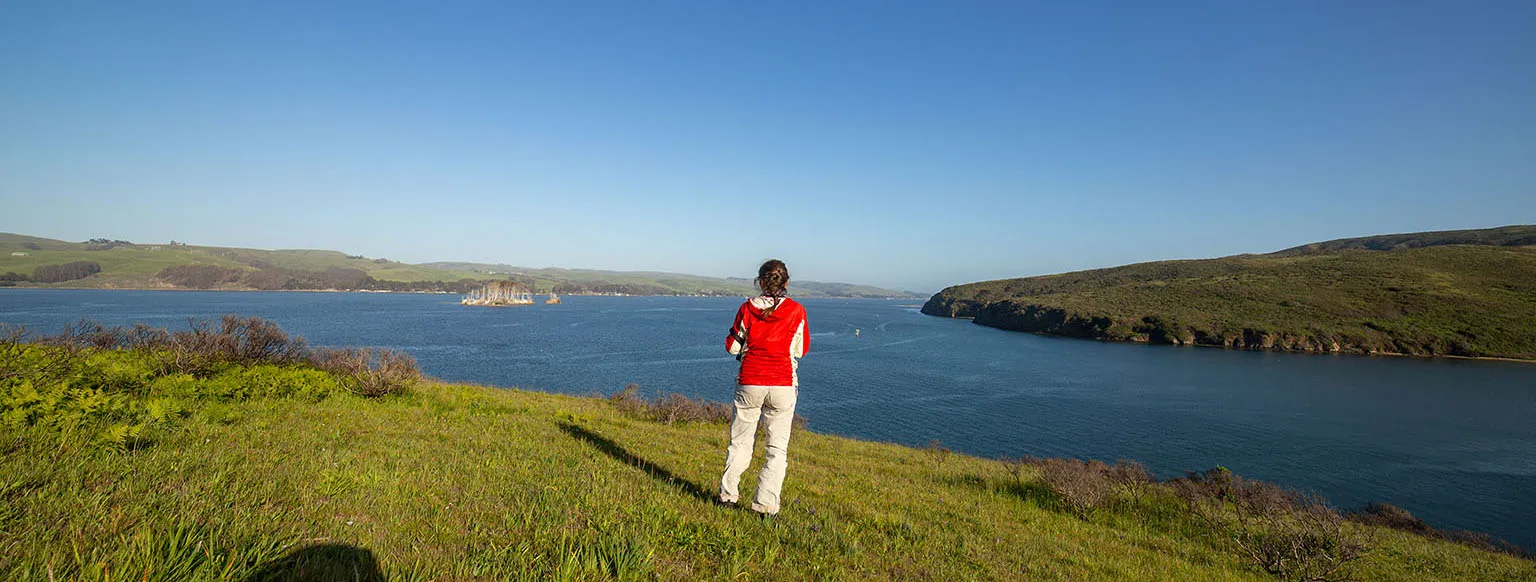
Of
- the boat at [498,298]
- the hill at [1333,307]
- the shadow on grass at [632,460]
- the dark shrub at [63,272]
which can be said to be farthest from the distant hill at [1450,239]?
the dark shrub at [63,272]

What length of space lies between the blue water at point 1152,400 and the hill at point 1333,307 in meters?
9.55

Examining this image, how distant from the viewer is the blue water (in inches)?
1121

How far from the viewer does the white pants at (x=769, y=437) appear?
586 cm

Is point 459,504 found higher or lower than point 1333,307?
lower

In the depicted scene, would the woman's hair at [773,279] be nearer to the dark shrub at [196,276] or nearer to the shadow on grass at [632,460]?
the shadow on grass at [632,460]

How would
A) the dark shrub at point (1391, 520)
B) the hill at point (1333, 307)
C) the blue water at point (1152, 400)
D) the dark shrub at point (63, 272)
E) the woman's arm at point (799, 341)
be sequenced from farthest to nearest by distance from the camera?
the dark shrub at point (63, 272)
the hill at point (1333, 307)
the blue water at point (1152, 400)
the dark shrub at point (1391, 520)
the woman's arm at point (799, 341)

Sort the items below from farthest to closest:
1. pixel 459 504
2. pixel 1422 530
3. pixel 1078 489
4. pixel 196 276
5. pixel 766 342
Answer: pixel 196 276 → pixel 1422 530 → pixel 1078 489 → pixel 766 342 → pixel 459 504

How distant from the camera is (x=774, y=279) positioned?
6.08 meters

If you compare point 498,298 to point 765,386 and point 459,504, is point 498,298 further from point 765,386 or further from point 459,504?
point 765,386

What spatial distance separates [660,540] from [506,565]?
122 centimetres

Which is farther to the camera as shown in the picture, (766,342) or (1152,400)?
(1152,400)

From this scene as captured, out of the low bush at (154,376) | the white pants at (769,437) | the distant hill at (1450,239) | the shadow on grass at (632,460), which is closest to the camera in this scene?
the low bush at (154,376)

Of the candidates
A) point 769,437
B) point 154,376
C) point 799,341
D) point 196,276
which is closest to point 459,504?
point 769,437

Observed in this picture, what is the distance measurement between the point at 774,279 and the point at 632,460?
395 centimetres
